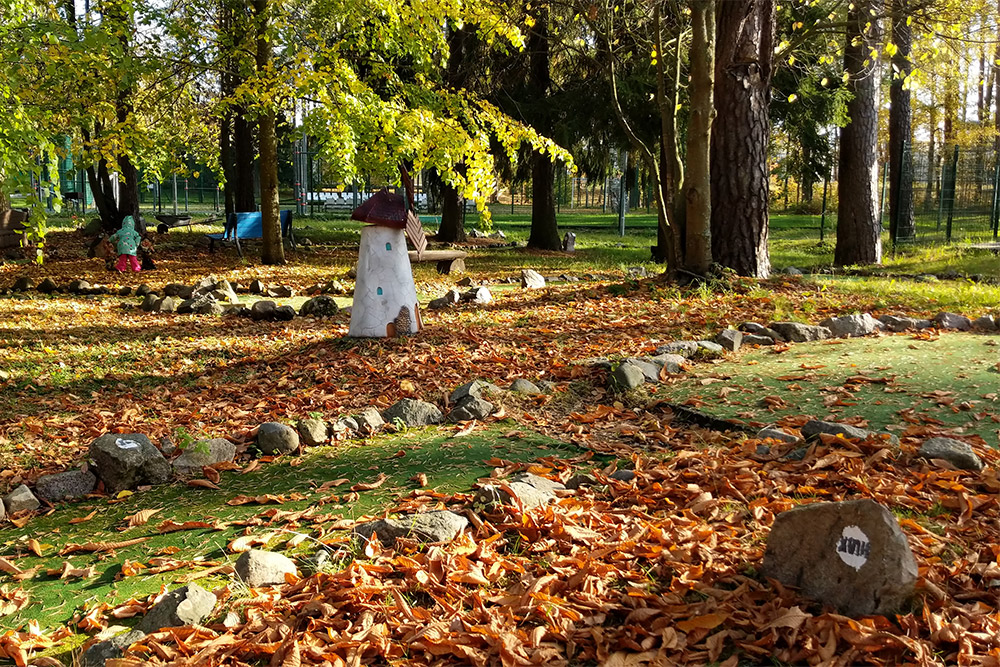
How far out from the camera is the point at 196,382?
7219mm

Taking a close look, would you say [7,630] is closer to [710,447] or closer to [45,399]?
[710,447]

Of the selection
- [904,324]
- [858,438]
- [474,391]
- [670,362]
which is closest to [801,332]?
[904,324]

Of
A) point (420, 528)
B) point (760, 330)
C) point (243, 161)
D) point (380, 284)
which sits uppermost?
point (243, 161)

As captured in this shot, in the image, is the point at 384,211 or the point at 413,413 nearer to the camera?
the point at 413,413

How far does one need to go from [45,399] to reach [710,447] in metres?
5.19

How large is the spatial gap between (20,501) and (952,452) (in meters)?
4.82

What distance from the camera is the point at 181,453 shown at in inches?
197

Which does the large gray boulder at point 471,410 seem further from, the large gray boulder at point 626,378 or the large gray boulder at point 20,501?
the large gray boulder at point 20,501

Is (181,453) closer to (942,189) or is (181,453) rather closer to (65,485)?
(65,485)

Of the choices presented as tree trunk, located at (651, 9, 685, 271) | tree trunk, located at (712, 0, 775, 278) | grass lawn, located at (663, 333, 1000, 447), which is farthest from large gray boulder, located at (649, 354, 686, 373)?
tree trunk, located at (712, 0, 775, 278)

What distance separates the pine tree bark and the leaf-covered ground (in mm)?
7039

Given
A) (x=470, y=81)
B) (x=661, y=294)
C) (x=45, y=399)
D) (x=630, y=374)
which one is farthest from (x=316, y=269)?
(x=630, y=374)

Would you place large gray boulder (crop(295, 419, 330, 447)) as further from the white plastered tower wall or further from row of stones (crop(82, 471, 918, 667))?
the white plastered tower wall

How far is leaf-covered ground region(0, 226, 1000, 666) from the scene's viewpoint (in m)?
2.76
